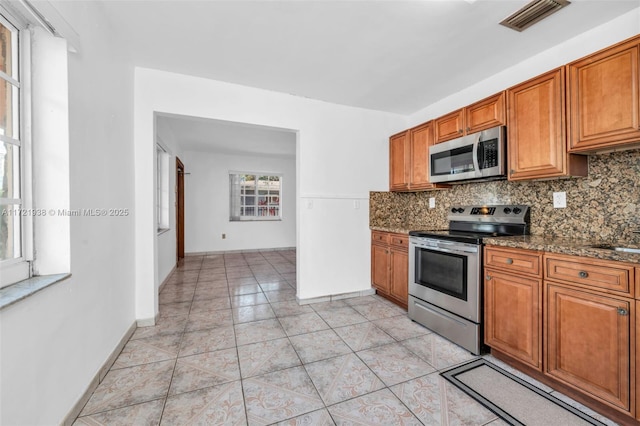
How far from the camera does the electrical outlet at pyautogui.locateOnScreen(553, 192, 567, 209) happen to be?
6.85 ft

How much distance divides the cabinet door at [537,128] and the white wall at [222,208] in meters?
5.43

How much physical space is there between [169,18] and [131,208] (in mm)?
1592

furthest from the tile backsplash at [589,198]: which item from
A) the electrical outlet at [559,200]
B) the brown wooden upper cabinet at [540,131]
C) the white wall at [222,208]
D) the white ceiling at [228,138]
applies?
the white wall at [222,208]

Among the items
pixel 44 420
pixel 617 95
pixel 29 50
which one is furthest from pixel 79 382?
pixel 617 95

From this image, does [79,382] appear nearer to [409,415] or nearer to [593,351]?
[409,415]

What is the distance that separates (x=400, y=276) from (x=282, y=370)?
1670 millimetres

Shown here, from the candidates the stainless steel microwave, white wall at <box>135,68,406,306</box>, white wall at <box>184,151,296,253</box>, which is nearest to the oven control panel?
the stainless steel microwave

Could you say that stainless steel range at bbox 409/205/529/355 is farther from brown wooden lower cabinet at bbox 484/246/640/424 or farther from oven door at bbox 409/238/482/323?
brown wooden lower cabinet at bbox 484/246/640/424

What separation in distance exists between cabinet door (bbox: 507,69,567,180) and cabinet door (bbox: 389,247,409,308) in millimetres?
1291

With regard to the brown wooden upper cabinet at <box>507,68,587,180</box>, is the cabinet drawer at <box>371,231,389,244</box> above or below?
below

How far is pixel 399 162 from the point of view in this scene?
11.3 feet

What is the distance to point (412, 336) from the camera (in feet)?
7.82

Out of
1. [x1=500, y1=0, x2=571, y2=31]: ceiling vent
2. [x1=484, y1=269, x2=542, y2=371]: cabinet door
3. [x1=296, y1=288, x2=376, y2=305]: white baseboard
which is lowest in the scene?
[x1=296, y1=288, x2=376, y2=305]: white baseboard

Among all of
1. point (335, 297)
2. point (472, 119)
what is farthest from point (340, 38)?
point (335, 297)
